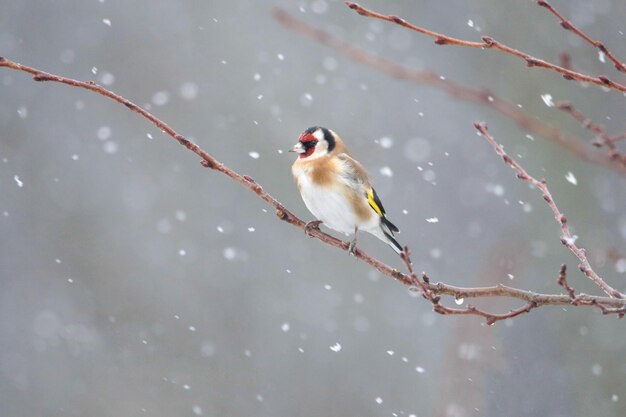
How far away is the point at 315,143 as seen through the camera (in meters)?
4.01

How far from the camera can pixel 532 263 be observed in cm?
894

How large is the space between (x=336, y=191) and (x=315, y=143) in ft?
0.94

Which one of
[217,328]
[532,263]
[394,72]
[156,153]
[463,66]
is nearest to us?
[394,72]

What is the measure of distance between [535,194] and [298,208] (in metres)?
2.72

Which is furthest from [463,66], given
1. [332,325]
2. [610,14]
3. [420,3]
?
[332,325]

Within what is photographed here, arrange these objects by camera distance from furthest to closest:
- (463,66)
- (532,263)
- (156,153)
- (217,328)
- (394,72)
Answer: (156,153) < (217,328) < (463,66) < (532,263) < (394,72)

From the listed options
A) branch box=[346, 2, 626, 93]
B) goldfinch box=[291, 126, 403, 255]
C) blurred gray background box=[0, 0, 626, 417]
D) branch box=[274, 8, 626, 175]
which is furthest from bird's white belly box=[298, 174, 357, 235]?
blurred gray background box=[0, 0, 626, 417]

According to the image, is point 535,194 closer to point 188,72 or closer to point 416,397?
point 416,397

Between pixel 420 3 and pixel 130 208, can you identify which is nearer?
pixel 420 3

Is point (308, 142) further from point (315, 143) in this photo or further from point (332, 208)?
point (332, 208)

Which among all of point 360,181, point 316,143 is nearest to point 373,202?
point 360,181

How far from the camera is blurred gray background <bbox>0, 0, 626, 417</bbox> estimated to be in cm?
1005

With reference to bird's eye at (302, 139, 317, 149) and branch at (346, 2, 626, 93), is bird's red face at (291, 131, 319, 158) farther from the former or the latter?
branch at (346, 2, 626, 93)

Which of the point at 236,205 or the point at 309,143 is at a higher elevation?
the point at 309,143
